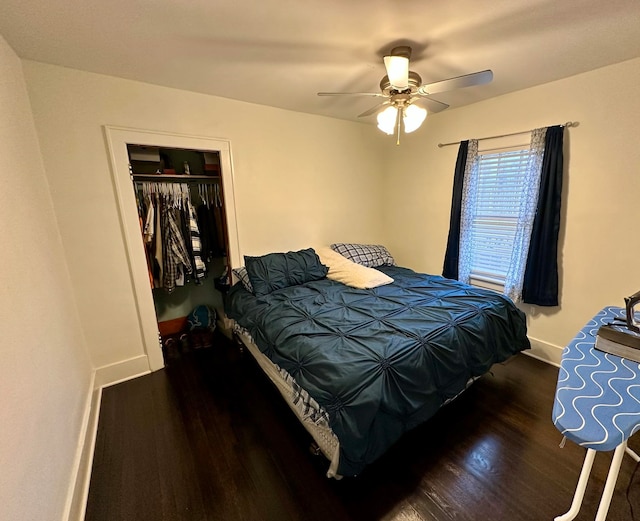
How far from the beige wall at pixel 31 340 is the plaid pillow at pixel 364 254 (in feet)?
8.11

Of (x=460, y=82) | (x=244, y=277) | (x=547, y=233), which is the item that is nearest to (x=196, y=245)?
(x=244, y=277)

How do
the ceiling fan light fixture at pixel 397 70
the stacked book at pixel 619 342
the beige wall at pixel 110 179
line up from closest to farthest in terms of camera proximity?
the stacked book at pixel 619 342
the ceiling fan light fixture at pixel 397 70
the beige wall at pixel 110 179

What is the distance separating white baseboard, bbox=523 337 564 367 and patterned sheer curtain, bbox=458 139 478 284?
0.87m

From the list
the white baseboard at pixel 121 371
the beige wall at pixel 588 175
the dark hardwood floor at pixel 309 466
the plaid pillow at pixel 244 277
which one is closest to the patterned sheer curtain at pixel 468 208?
the beige wall at pixel 588 175

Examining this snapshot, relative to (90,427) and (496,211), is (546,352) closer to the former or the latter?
(496,211)

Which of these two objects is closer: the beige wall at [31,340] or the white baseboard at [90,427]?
the beige wall at [31,340]

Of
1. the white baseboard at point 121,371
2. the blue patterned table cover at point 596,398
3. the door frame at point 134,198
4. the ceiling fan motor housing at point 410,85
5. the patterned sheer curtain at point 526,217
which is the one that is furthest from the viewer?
the patterned sheer curtain at point 526,217

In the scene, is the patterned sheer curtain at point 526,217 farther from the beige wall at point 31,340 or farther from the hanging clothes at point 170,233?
the beige wall at point 31,340

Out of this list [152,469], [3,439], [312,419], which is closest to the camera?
[3,439]

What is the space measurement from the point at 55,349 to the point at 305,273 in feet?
6.12

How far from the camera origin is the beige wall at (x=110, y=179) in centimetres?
202

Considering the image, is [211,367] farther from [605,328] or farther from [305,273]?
[605,328]

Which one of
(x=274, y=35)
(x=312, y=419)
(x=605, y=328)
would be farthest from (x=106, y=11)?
(x=605, y=328)

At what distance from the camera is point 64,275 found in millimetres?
2014
